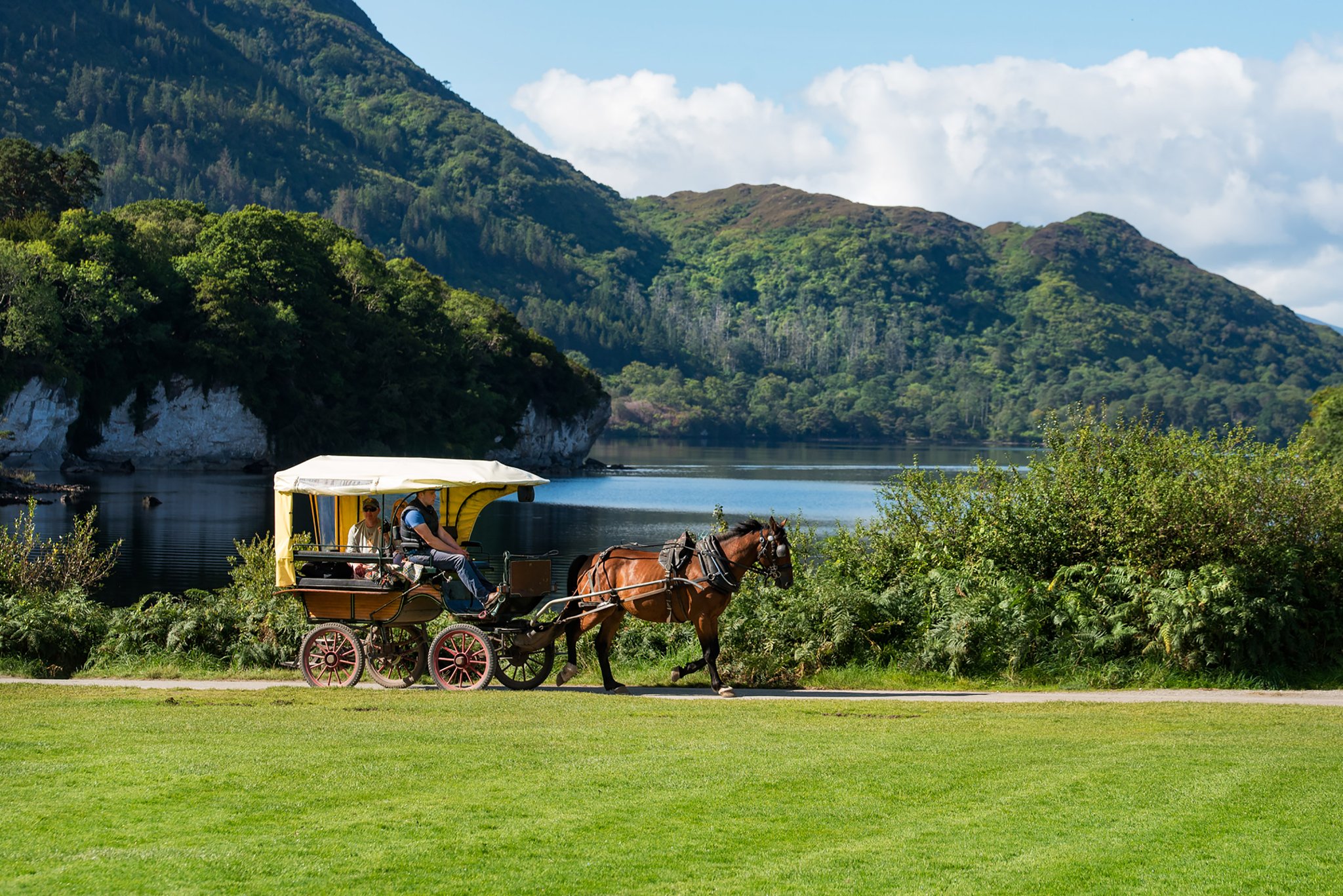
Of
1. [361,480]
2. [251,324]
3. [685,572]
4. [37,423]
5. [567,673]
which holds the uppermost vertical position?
[251,324]

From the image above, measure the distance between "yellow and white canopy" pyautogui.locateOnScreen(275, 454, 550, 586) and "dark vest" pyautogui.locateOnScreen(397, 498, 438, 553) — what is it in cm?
21

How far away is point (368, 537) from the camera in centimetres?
1577

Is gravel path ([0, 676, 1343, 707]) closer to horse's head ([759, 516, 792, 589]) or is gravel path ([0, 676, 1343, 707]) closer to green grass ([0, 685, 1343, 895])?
horse's head ([759, 516, 792, 589])

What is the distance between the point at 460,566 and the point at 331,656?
2.08m

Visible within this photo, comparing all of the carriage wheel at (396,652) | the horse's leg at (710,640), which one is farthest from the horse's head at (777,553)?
the carriage wheel at (396,652)

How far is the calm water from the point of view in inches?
1586

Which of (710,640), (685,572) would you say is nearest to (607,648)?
(710,640)

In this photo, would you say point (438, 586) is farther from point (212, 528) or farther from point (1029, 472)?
point (212, 528)

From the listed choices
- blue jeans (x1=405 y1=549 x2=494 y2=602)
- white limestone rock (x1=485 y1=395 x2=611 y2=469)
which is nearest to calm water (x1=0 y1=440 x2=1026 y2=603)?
blue jeans (x1=405 y1=549 x2=494 y2=602)

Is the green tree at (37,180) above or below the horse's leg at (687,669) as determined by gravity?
above

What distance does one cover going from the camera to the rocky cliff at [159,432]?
7944cm

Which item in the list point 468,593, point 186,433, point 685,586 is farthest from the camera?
point 186,433

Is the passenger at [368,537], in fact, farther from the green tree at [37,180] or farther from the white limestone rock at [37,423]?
the green tree at [37,180]

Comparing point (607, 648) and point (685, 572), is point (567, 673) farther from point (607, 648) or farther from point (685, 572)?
point (685, 572)
